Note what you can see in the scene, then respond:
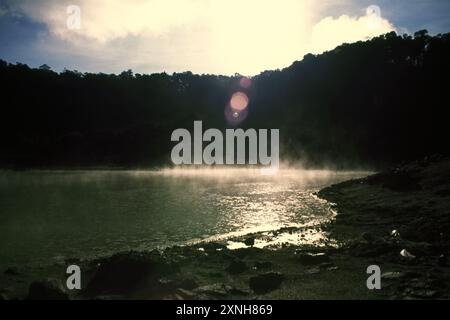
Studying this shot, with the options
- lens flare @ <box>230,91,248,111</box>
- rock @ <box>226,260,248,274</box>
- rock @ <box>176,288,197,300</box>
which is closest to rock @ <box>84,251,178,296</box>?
rock @ <box>176,288,197,300</box>

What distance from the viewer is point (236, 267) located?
1623 centimetres

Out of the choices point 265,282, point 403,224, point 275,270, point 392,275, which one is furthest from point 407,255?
point 403,224

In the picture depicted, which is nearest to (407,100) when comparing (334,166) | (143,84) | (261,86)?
(334,166)

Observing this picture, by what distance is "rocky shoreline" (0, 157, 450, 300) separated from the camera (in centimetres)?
1338

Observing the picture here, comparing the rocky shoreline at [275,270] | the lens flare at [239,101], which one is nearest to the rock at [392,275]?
the rocky shoreline at [275,270]

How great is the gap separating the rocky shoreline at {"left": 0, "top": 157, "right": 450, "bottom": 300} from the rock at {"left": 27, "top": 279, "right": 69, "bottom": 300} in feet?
0.09

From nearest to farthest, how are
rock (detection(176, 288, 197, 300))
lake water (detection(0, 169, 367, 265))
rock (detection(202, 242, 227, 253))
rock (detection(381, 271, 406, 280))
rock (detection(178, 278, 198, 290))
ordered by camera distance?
rock (detection(176, 288, 197, 300)) → rock (detection(178, 278, 198, 290)) → rock (detection(381, 271, 406, 280)) → rock (detection(202, 242, 227, 253)) → lake water (detection(0, 169, 367, 265))

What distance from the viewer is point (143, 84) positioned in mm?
185000

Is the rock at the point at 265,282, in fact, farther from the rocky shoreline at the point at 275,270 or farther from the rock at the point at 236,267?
the rock at the point at 236,267

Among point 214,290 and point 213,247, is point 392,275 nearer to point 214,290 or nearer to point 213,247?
point 214,290

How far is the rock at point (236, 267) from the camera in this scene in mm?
16047

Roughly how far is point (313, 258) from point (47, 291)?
9.75 metres

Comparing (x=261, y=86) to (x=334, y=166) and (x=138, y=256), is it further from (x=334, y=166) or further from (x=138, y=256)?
(x=138, y=256)

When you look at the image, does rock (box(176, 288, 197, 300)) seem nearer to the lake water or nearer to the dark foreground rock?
the dark foreground rock
